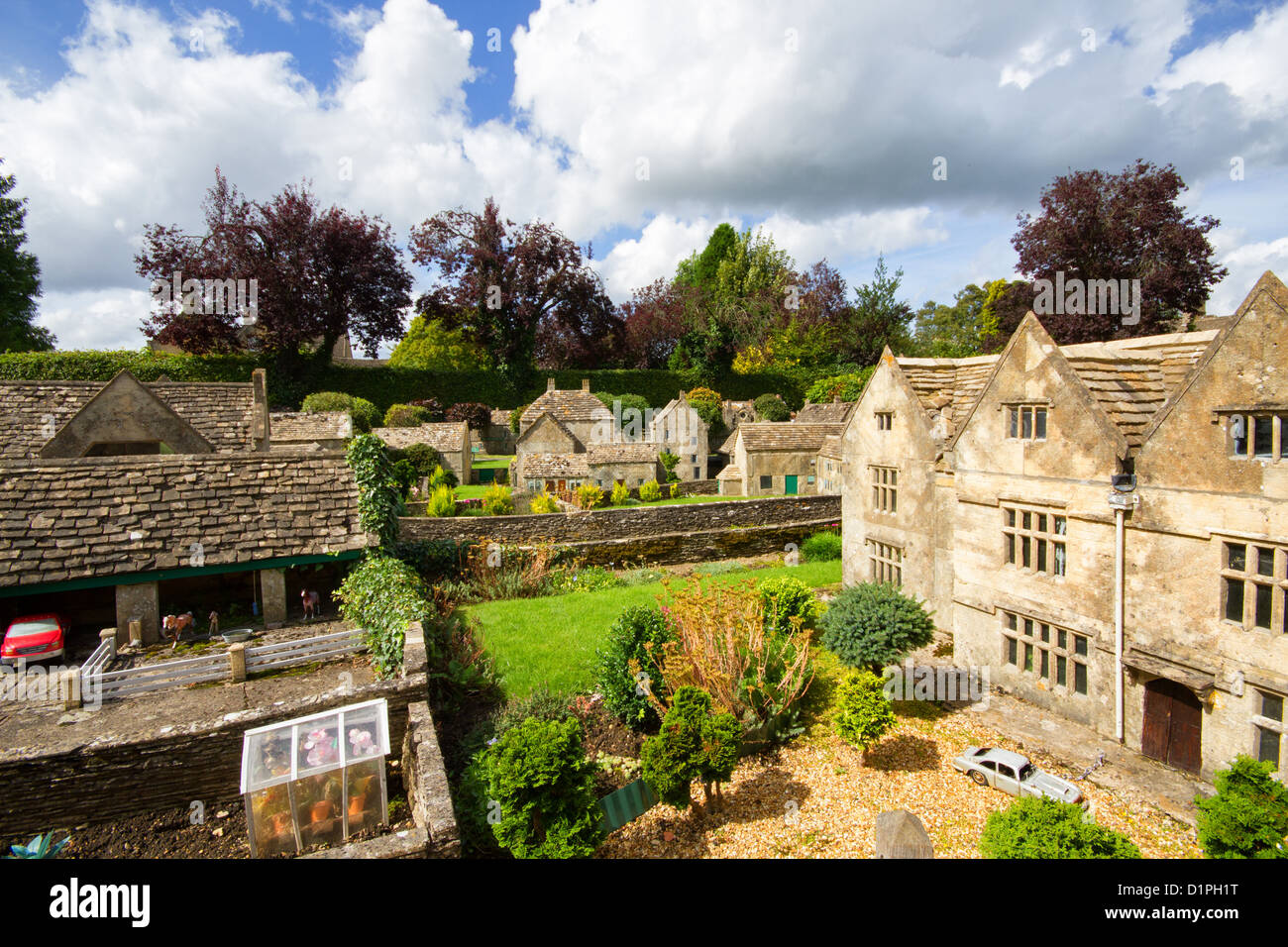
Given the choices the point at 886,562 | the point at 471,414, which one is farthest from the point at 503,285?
the point at 886,562

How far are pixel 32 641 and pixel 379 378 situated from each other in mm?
38749

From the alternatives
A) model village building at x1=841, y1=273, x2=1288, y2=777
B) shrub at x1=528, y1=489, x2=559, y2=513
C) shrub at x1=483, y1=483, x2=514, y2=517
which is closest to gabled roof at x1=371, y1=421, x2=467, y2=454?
shrub at x1=483, y1=483, x2=514, y2=517

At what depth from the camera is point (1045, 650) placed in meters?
13.6

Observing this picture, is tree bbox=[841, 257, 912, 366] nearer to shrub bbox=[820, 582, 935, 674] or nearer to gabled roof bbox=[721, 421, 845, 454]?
gabled roof bbox=[721, 421, 845, 454]

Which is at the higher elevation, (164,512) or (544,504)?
(164,512)

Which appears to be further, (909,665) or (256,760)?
(909,665)

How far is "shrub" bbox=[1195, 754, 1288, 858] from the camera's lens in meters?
7.55

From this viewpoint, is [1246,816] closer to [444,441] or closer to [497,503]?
Result: [497,503]

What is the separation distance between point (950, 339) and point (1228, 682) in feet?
231

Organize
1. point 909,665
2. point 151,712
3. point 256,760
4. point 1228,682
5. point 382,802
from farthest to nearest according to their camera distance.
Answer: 1. point 909,665
2. point 151,712
3. point 1228,682
4. point 382,802
5. point 256,760

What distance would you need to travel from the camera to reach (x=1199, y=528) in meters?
10.5

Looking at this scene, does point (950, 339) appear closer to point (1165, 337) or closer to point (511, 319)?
point (511, 319)

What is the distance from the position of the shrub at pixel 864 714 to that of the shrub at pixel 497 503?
22650 millimetres

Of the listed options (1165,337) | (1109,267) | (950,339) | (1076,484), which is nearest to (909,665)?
(1076,484)
